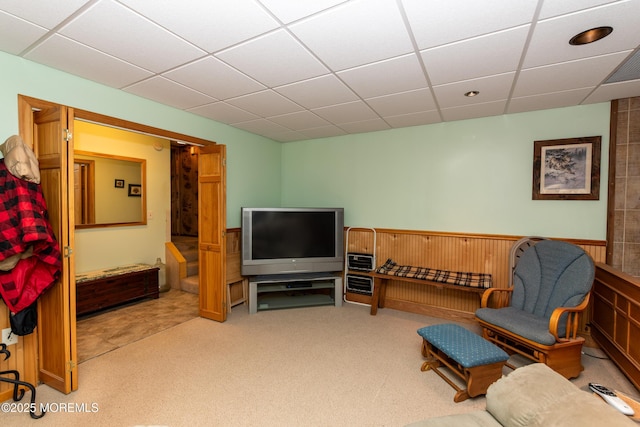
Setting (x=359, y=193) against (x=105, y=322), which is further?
(x=359, y=193)

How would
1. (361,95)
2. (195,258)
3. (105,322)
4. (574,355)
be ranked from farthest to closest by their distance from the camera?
(195,258) → (105,322) → (361,95) → (574,355)

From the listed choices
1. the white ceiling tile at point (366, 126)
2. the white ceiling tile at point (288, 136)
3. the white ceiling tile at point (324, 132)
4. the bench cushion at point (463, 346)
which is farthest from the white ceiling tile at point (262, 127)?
the bench cushion at point (463, 346)

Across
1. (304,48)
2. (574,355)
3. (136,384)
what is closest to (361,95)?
(304,48)

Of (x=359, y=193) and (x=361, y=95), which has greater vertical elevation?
(x=361, y=95)

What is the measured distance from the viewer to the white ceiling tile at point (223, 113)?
3.25 m

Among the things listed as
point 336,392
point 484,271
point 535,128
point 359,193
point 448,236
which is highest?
point 535,128

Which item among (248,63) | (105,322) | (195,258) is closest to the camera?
(248,63)

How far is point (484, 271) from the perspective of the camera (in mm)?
3625

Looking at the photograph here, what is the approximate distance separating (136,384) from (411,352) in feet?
7.93

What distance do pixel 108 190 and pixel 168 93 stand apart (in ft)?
8.03

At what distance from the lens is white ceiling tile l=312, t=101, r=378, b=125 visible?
3.21 meters

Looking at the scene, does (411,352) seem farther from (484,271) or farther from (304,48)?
(304,48)

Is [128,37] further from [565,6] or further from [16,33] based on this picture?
[565,6]

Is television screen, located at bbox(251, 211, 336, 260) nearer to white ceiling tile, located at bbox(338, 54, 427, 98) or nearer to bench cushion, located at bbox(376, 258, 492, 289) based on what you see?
bench cushion, located at bbox(376, 258, 492, 289)
